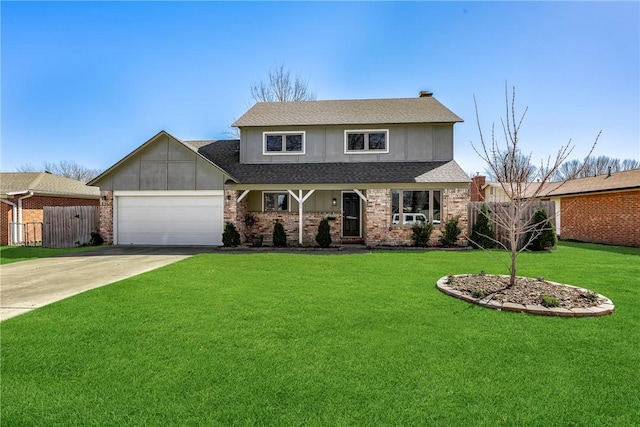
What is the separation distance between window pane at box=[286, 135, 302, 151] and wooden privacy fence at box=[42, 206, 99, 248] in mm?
9431

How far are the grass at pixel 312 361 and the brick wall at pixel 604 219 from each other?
11.7 meters

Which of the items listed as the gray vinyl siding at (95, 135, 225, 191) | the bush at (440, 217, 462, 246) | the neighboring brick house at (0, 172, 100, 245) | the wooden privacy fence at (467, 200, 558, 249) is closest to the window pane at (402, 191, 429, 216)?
the bush at (440, 217, 462, 246)

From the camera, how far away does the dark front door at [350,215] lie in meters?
15.0

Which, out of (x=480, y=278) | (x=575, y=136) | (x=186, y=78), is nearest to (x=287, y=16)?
(x=186, y=78)

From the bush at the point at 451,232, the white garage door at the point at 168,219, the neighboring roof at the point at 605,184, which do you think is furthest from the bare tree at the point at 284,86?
the neighboring roof at the point at 605,184

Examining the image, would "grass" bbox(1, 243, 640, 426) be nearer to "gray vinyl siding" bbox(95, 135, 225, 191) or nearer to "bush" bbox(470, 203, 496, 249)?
"bush" bbox(470, 203, 496, 249)

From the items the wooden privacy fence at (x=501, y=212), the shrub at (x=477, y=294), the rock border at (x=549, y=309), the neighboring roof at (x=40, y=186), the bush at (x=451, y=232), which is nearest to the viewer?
the rock border at (x=549, y=309)

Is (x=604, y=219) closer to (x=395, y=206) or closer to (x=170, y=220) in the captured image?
(x=395, y=206)

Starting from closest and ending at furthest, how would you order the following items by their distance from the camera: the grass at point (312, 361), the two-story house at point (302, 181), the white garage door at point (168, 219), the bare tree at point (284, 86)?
1. the grass at point (312, 361)
2. the two-story house at point (302, 181)
3. the white garage door at point (168, 219)
4. the bare tree at point (284, 86)

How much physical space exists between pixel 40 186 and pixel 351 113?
1705 cm

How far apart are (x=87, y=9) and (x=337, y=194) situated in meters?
10.6

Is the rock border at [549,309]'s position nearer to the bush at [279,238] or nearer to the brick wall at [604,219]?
the bush at [279,238]

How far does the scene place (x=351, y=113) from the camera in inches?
623

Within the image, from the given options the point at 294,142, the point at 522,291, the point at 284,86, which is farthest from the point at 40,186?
the point at 522,291
